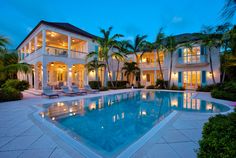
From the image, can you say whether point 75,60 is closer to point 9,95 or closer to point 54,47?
point 54,47

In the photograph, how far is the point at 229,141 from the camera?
82.4 inches

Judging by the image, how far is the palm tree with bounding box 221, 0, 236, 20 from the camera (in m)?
2.19

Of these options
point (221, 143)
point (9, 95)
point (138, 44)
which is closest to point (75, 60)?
point (9, 95)

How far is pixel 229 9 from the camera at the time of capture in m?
2.22

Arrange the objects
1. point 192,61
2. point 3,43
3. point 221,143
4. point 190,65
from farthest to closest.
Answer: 1. point 190,65
2. point 192,61
3. point 3,43
4. point 221,143

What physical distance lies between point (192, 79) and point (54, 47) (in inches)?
829

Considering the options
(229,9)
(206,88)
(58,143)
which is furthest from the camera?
(206,88)

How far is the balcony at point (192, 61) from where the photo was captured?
63.6 ft

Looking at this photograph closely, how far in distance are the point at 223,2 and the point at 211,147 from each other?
245 centimetres

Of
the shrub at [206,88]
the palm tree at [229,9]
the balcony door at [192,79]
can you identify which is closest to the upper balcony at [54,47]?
the balcony door at [192,79]

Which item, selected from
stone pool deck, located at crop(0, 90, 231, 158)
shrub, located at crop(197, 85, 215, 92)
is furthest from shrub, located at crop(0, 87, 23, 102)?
shrub, located at crop(197, 85, 215, 92)

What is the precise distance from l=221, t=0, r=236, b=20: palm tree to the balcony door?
69.6 ft

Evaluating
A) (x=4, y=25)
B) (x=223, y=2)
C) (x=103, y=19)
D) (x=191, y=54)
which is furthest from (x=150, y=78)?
(x=4, y=25)

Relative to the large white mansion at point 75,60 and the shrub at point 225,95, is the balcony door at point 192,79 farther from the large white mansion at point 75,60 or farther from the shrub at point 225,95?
the shrub at point 225,95
